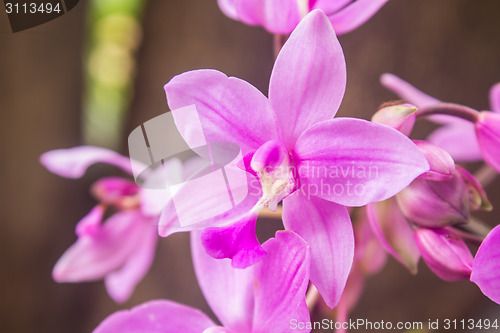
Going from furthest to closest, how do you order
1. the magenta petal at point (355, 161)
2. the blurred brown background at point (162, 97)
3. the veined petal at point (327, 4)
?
the blurred brown background at point (162, 97)
the veined petal at point (327, 4)
the magenta petal at point (355, 161)

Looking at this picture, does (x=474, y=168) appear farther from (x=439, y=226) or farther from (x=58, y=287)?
(x=58, y=287)

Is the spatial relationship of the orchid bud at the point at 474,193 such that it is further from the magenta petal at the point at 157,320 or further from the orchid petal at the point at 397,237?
the magenta petal at the point at 157,320

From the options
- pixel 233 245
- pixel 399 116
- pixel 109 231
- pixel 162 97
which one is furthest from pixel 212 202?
pixel 162 97

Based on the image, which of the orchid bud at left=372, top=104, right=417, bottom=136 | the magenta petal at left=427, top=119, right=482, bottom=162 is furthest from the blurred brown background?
the orchid bud at left=372, top=104, right=417, bottom=136

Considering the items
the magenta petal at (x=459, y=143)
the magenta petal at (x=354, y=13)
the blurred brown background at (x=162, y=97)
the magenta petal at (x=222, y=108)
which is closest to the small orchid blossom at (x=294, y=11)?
the magenta petal at (x=354, y=13)

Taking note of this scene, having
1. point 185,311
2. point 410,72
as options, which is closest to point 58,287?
point 185,311

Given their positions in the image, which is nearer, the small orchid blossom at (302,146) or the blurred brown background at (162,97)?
the small orchid blossom at (302,146)
